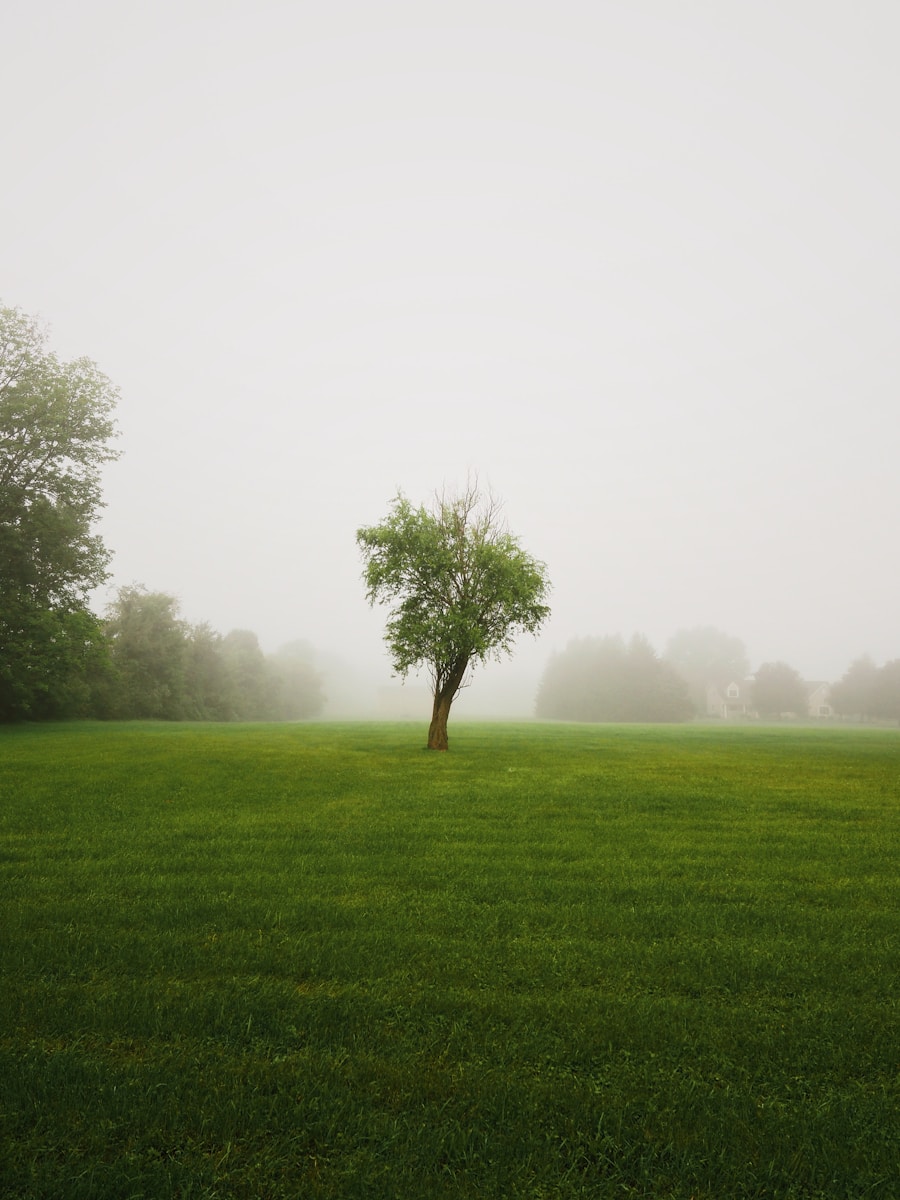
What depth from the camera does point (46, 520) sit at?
35281mm

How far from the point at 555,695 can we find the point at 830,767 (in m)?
107

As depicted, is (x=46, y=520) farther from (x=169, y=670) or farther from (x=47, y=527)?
(x=169, y=670)

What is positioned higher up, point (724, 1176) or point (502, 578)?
point (502, 578)

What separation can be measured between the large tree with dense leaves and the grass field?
2672cm

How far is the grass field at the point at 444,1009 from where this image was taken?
3637 millimetres

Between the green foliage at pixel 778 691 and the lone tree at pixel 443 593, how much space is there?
10761 centimetres

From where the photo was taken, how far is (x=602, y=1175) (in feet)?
11.8

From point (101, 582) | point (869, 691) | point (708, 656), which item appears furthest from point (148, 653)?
point (708, 656)

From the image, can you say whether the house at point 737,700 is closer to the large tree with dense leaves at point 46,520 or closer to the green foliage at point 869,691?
the green foliage at point 869,691

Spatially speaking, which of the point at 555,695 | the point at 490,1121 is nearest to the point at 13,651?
the point at 490,1121

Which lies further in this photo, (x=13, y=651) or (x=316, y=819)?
(x=13, y=651)

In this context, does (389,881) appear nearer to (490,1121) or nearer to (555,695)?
(490,1121)

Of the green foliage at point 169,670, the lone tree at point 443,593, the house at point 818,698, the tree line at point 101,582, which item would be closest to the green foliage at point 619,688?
the house at point 818,698

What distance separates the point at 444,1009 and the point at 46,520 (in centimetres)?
3962
